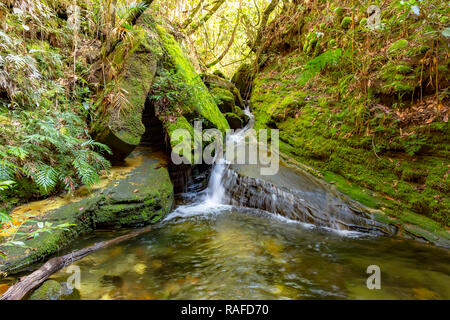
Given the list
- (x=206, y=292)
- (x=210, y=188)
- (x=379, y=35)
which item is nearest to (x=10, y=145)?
(x=206, y=292)

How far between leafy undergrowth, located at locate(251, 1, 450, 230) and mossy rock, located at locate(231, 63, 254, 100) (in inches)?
231

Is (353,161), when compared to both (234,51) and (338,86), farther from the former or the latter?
(234,51)

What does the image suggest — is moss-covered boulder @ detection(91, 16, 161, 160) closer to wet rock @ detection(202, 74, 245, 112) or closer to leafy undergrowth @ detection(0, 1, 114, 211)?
leafy undergrowth @ detection(0, 1, 114, 211)

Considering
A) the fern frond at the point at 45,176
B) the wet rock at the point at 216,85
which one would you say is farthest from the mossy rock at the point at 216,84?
the fern frond at the point at 45,176

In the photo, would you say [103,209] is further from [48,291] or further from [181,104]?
[181,104]

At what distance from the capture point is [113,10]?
16.6ft

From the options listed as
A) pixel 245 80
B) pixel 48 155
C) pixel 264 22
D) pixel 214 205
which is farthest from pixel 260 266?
pixel 264 22

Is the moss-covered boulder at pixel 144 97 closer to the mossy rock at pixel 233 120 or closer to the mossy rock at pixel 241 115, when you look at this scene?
the mossy rock at pixel 233 120

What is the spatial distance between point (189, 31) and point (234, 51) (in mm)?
4109

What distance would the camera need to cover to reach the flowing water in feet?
7.55

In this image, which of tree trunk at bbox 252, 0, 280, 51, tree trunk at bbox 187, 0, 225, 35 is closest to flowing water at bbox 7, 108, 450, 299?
tree trunk at bbox 187, 0, 225, 35
